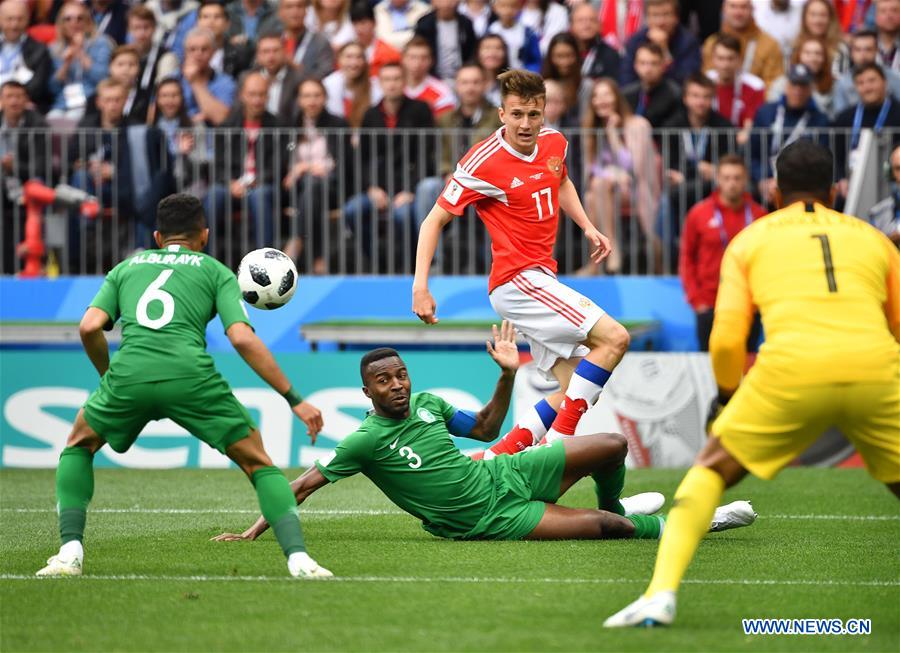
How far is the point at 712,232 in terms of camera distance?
52.6ft

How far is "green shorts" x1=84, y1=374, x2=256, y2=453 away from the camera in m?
7.46

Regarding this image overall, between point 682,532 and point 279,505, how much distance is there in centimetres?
224

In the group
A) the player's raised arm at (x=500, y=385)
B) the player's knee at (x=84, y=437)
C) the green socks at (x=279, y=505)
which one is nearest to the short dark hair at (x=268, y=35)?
the player's raised arm at (x=500, y=385)

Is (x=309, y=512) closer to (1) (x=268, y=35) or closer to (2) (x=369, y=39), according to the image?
(1) (x=268, y=35)

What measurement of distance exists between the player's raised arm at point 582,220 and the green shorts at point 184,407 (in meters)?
3.54

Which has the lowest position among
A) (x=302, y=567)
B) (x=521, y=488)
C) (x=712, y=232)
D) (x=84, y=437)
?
(x=712, y=232)

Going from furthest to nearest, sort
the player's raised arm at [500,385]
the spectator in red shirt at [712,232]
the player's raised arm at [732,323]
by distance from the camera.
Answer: the spectator in red shirt at [712,232]
the player's raised arm at [500,385]
the player's raised arm at [732,323]

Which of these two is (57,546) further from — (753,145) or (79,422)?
(753,145)

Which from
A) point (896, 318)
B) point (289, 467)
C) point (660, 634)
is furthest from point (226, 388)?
point (289, 467)

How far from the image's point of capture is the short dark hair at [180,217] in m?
7.79

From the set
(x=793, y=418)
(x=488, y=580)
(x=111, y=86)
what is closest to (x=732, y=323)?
(x=793, y=418)

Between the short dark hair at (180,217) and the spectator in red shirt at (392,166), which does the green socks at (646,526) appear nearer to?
the short dark hair at (180,217)

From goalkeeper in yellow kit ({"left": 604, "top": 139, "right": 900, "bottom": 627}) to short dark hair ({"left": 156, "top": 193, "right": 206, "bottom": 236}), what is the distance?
2873 mm

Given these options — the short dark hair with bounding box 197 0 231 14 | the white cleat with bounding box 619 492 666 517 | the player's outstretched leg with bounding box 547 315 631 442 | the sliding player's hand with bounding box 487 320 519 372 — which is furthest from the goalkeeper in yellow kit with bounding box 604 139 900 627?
A: the short dark hair with bounding box 197 0 231 14
